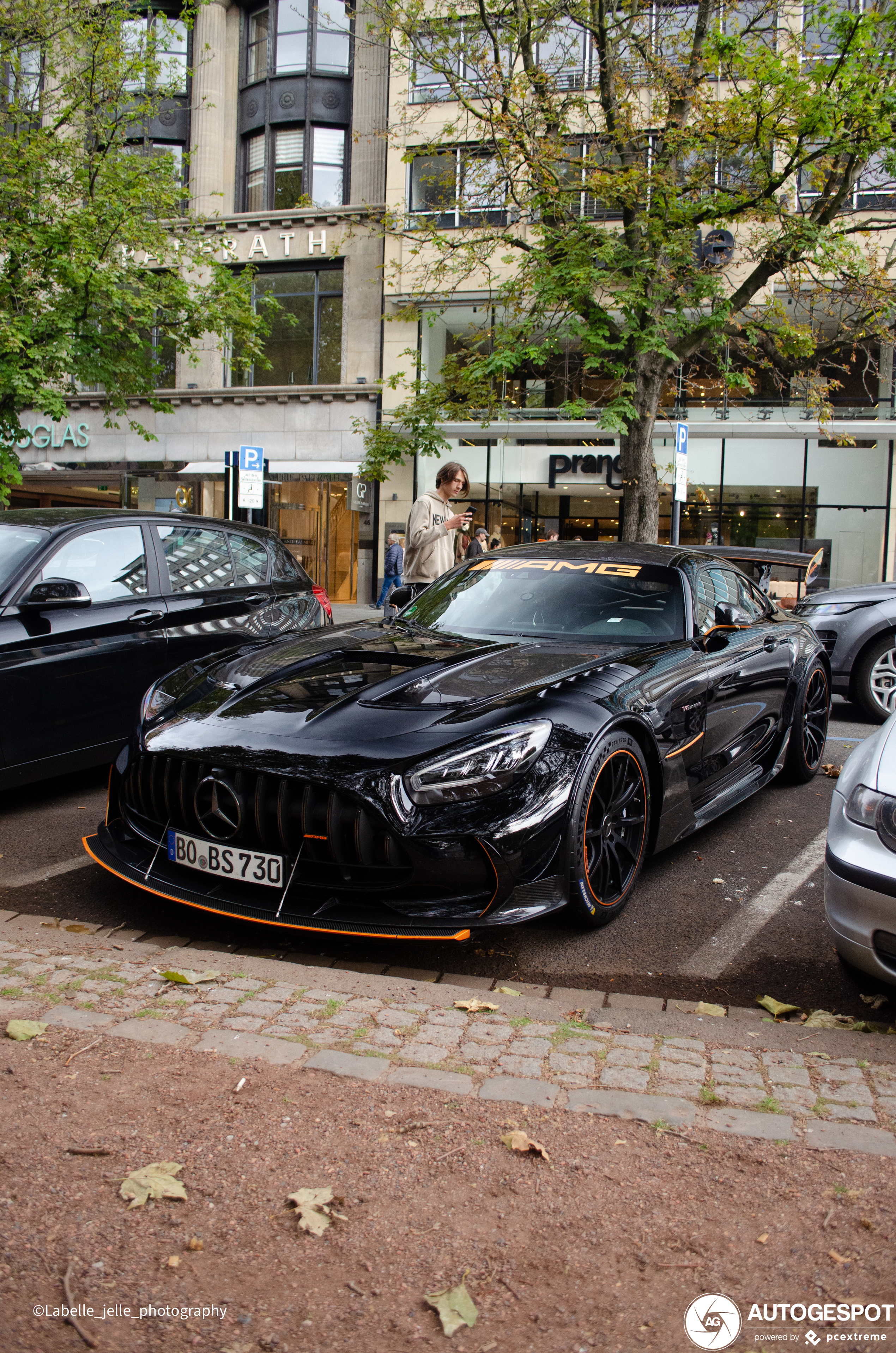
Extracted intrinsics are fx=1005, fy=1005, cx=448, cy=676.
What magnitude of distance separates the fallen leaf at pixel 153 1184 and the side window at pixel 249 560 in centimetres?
498

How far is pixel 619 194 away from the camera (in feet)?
41.6

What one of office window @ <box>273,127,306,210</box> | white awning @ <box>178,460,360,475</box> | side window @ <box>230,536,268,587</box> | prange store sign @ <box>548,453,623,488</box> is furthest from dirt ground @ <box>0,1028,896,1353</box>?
office window @ <box>273,127,306,210</box>

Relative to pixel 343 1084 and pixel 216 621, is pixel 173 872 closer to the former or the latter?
pixel 343 1084

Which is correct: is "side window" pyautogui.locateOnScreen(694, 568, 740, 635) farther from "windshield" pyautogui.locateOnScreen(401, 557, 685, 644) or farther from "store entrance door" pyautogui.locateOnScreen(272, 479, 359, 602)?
"store entrance door" pyautogui.locateOnScreen(272, 479, 359, 602)

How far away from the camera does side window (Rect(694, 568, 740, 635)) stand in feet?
16.5

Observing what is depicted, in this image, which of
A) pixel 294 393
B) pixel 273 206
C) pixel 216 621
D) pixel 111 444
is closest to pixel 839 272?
pixel 216 621

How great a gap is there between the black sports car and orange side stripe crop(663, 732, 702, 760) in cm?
2

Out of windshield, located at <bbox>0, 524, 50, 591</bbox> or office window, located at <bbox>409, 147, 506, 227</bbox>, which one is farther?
office window, located at <bbox>409, 147, 506, 227</bbox>

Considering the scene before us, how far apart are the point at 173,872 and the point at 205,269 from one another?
1056 inches

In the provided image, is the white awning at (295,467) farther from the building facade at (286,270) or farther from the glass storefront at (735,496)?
the glass storefront at (735,496)

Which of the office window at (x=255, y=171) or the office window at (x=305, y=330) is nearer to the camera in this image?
the office window at (x=305, y=330)

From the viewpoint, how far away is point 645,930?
3953 mm

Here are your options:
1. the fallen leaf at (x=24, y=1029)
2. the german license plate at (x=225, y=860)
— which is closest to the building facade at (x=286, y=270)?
the german license plate at (x=225, y=860)

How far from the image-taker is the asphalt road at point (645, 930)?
137 inches
